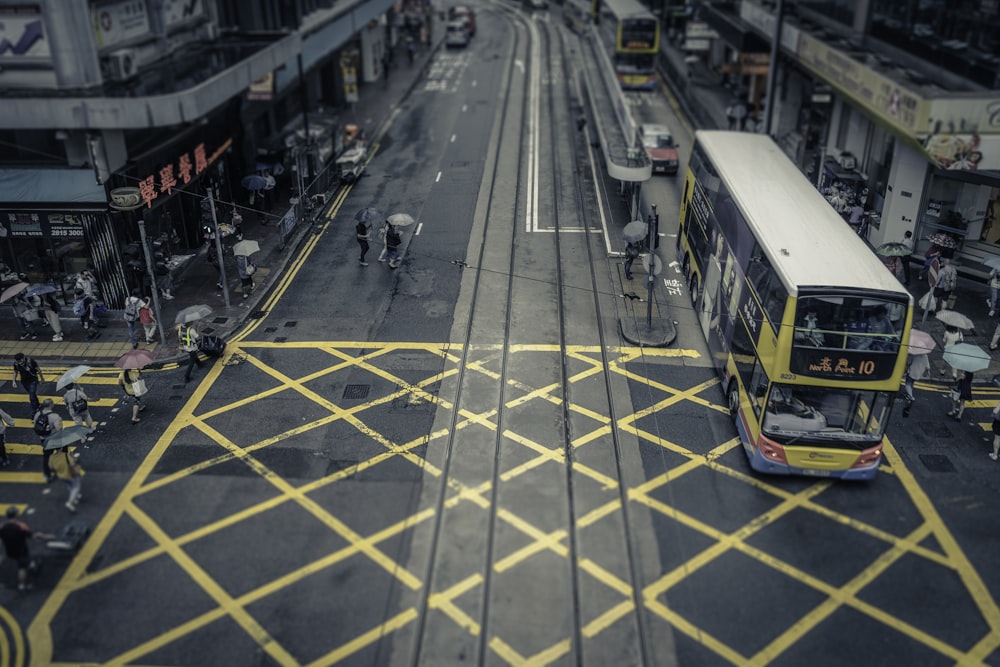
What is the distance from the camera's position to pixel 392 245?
2547cm

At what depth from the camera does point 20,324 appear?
22.0 metres

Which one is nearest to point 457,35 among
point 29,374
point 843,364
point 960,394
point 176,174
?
point 176,174

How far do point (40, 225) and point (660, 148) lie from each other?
23777mm

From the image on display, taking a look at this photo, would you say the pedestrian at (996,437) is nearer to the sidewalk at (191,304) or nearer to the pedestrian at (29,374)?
the sidewalk at (191,304)

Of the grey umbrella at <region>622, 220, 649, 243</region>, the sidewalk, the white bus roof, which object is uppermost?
the white bus roof

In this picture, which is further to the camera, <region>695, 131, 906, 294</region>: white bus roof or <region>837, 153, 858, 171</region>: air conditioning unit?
<region>837, 153, 858, 171</region>: air conditioning unit

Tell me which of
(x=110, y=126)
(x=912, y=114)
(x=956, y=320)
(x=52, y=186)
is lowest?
(x=956, y=320)

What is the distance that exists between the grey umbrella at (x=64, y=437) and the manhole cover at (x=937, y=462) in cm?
1642

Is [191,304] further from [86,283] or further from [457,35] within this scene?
[457,35]

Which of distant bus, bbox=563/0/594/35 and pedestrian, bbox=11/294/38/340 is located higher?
distant bus, bbox=563/0/594/35

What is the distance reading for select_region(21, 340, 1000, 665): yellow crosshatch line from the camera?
41.0 ft

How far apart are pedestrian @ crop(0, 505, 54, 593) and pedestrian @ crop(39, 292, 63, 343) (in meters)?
9.46

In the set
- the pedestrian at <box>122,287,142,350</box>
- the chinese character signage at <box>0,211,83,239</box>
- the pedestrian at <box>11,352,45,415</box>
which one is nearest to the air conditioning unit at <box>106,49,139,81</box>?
the chinese character signage at <box>0,211,83,239</box>

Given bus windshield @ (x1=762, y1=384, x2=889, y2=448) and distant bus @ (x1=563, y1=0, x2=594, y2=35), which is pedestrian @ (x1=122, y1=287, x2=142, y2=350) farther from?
distant bus @ (x1=563, y1=0, x2=594, y2=35)
